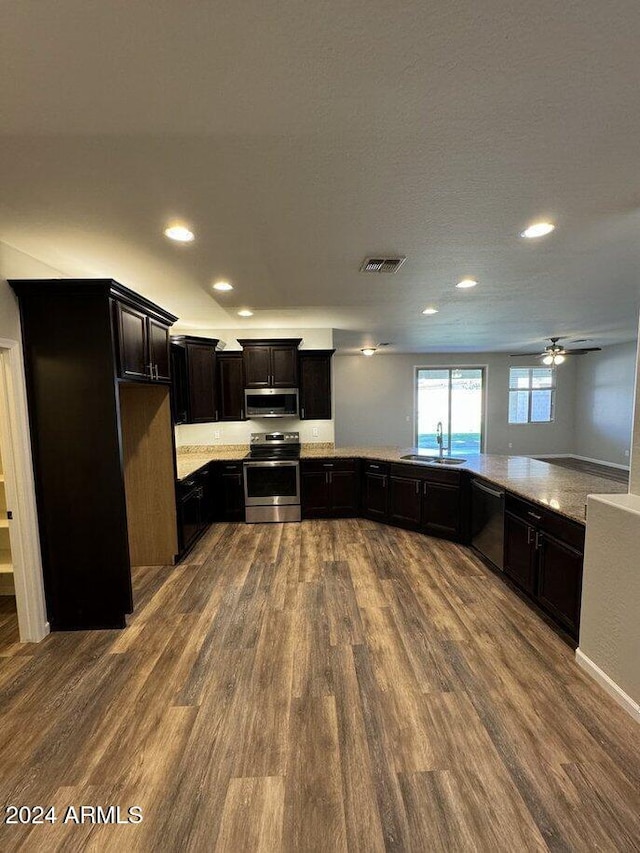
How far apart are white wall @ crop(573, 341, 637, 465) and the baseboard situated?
7.57 m

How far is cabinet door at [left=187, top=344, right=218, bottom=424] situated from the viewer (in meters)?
4.58

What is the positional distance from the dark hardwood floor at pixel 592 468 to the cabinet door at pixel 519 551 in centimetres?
505

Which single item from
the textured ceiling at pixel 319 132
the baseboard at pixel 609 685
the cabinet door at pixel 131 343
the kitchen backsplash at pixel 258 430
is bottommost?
the baseboard at pixel 609 685

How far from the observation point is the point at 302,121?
129 cm

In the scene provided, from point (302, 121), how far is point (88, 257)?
6.60ft

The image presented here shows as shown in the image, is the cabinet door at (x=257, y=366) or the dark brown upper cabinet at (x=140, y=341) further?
the cabinet door at (x=257, y=366)

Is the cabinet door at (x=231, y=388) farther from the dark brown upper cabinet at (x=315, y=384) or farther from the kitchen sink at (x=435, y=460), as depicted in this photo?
the kitchen sink at (x=435, y=460)

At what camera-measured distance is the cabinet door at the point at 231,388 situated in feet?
16.4

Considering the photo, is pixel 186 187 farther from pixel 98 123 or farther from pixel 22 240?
pixel 22 240

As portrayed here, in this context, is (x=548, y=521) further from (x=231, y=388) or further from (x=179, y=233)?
(x=231, y=388)

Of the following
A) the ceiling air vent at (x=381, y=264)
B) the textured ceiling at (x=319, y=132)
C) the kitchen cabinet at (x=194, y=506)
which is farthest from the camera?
the kitchen cabinet at (x=194, y=506)

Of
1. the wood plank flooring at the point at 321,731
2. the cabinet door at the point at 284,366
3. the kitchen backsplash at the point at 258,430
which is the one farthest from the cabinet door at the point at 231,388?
the wood plank flooring at the point at 321,731

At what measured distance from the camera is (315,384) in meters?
5.10

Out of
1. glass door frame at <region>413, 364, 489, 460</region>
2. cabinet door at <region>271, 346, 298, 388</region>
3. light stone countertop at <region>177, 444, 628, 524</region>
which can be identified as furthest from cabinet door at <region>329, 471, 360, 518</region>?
glass door frame at <region>413, 364, 489, 460</region>
